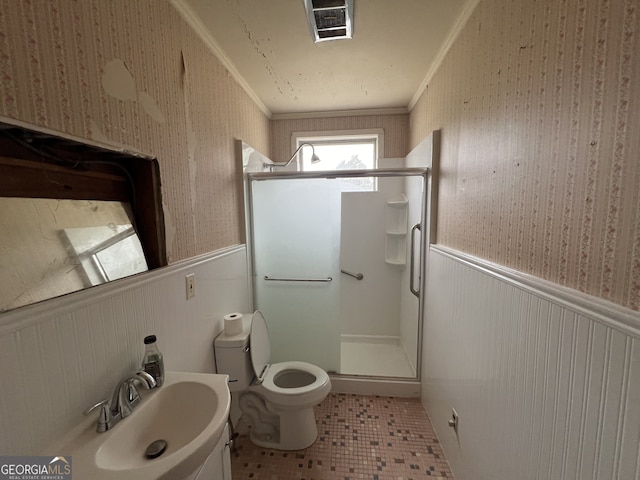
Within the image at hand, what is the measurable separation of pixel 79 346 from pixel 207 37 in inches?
63.9

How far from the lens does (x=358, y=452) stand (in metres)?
1.54

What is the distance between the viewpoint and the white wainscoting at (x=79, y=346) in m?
0.60

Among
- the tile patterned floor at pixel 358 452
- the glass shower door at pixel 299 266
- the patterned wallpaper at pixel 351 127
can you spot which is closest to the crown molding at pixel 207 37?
the patterned wallpaper at pixel 351 127

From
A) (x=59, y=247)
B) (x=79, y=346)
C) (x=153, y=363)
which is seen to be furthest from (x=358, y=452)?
(x=59, y=247)

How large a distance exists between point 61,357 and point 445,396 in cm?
175

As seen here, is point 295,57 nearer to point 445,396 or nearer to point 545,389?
point 545,389

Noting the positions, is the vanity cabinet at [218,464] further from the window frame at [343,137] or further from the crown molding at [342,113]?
the crown molding at [342,113]

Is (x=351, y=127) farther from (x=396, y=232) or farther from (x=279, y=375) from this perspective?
(x=279, y=375)

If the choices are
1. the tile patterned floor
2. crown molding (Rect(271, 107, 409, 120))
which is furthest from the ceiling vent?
the tile patterned floor

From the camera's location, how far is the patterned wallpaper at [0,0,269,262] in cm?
65

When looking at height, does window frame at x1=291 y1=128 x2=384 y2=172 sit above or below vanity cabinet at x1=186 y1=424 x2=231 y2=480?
above

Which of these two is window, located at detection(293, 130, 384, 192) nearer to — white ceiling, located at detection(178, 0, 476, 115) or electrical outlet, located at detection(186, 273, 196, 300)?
A: white ceiling, located at detection(178, 0, 476, 115)

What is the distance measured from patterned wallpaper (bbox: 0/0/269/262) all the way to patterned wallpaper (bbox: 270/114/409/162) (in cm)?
90

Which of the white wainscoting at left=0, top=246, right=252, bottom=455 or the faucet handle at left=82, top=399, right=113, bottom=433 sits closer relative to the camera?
the white wainscoting at left=0, top=246, right=252, bottom=455
